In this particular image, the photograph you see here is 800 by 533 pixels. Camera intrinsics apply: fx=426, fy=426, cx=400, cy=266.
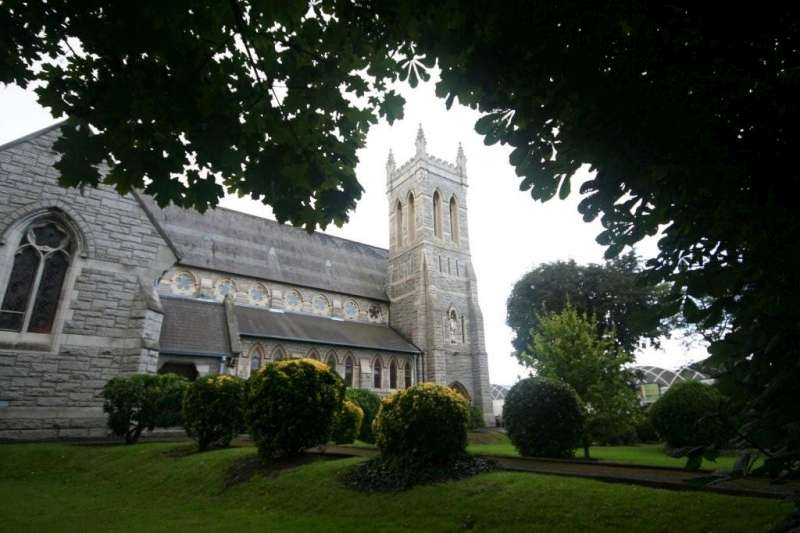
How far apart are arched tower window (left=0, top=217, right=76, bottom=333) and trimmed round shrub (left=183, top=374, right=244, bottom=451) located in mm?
5802

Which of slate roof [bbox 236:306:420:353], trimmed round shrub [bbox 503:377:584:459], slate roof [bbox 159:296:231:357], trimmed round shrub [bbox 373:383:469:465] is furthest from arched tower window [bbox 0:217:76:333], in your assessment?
trimmed round shrub [bbox 503:377:584:459]

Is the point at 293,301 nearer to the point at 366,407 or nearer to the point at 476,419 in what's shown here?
the point at 366,407

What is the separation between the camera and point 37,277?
12883mm

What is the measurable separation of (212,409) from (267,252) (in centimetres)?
1812

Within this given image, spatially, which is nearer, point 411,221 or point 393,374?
point 393,374

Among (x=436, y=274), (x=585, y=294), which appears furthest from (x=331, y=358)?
(x=585, y=294)

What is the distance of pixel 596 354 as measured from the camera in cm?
1362

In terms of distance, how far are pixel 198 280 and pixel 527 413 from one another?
63.9ft

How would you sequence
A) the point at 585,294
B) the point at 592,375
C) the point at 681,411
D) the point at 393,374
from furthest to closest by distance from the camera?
the point at 585,294 < the point at 393,374 < the point at 592,375 < the point at 681,411

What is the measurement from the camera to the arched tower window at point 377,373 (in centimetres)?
2580

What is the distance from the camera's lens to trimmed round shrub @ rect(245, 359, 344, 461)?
892 cm

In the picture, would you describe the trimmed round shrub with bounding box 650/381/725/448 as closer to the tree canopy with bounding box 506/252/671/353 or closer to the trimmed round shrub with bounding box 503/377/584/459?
the trimmed round shrub with bounding box 503/377/584/459

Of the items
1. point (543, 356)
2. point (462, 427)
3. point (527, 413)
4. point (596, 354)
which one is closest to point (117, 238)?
point (462, 427)

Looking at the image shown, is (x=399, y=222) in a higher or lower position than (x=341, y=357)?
higher
